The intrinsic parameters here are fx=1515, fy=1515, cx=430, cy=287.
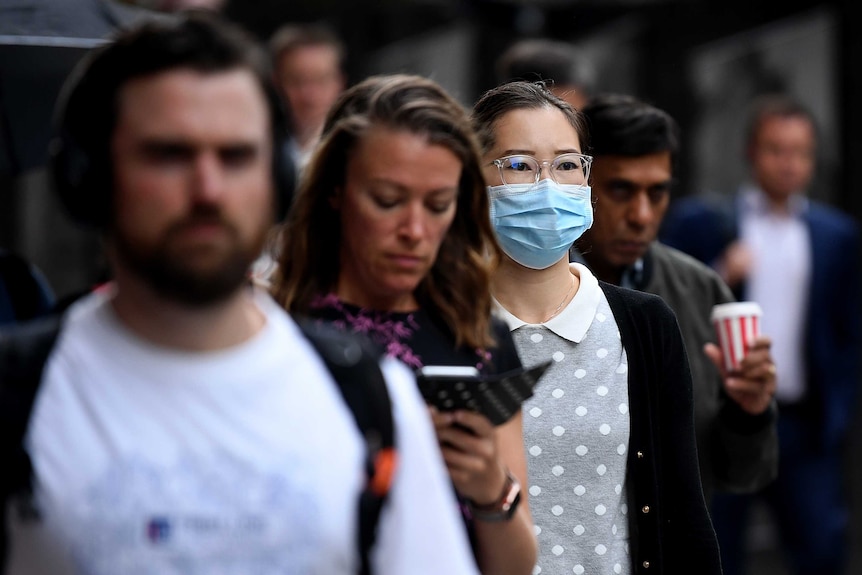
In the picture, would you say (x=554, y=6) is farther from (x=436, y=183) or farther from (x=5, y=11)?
(x=436, y=183)

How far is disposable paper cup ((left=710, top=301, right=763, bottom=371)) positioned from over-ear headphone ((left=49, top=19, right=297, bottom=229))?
2.21 metres

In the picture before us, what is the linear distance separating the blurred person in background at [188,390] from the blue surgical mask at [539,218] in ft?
3.86

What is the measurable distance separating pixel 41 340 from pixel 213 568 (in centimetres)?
42

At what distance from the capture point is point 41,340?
2193 mm

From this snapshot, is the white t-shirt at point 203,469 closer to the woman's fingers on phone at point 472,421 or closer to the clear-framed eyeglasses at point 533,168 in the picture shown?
the woman's fingers on phone at point 472,421

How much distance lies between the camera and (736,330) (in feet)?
14.0

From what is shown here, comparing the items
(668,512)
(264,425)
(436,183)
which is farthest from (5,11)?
Result: (264,425)

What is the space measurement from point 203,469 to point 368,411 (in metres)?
0.28

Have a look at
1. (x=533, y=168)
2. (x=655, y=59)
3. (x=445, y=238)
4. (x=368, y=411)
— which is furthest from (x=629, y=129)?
(x=655, y=59)

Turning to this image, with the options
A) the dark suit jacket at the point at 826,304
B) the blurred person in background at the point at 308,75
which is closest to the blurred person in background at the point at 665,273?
the dark suit jacket at the point at 826,304

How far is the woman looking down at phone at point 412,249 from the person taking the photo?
2.87 m

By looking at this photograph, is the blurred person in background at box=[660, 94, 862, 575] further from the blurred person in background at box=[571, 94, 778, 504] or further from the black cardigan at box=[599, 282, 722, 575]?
the black cardigan at box=[599, 282, 722, 575]

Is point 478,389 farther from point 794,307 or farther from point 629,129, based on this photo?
point 794,307

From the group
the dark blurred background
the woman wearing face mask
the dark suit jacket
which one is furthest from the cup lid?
the dark blurred background
